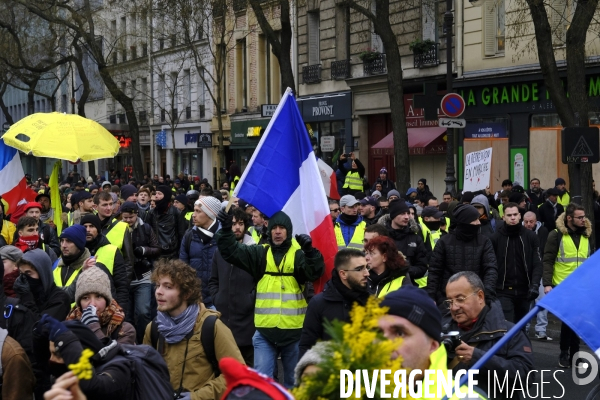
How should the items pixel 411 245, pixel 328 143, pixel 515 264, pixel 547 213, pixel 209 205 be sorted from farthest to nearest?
pixel 328 143, pixel 547 213, pixel 515 264, pixel 411 245, pixel 209 205

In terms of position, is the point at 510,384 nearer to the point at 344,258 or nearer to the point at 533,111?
the point at 344,258

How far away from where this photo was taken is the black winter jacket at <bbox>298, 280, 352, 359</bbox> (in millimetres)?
6410

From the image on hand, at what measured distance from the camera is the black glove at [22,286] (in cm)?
677

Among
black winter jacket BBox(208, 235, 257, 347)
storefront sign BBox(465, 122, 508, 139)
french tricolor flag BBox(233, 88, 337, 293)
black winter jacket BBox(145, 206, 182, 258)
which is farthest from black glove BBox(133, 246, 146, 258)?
storefront sign BBox(465, 122, 508, 139)

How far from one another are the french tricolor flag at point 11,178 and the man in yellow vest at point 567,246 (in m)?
7.83

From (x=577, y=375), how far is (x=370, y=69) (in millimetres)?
22130

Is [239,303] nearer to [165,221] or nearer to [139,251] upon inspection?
[139,251]

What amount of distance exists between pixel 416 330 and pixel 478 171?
15.4 metres

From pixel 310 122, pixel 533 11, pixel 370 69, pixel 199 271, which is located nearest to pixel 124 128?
pixel 310 122

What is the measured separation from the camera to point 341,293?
6512 millimetres

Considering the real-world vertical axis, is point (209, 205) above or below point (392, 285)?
above

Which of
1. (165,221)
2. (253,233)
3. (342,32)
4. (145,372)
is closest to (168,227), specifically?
(165,221)

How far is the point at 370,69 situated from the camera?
3138 centimetres

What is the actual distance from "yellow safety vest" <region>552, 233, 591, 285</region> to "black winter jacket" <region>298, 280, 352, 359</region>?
5181mm
